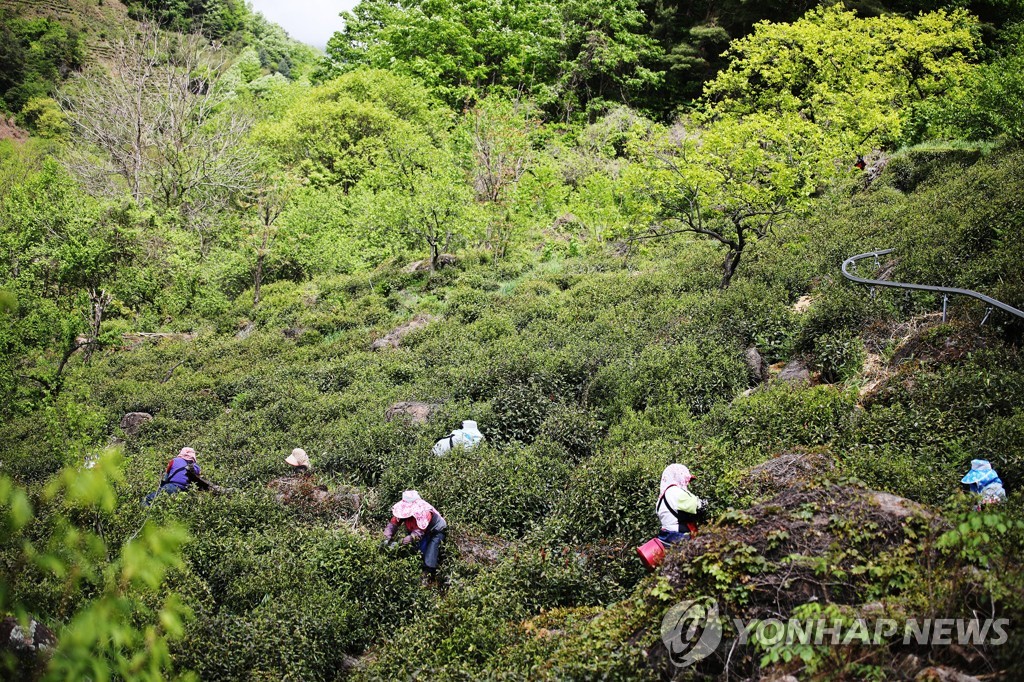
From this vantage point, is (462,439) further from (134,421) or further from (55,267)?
(55,267)

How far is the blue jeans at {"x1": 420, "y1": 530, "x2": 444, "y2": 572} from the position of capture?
22.5 feet

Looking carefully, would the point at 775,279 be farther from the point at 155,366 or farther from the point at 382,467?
the point at 155,366

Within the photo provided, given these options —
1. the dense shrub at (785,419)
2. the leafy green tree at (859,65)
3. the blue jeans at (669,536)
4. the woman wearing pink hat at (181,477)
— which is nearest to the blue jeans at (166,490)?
the woman wearing pink hat at (181,477)

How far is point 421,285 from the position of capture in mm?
19844

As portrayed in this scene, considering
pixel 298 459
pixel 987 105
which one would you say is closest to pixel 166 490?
→ pixel 298 459

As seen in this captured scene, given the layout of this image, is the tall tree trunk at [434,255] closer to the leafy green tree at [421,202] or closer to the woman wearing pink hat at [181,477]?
Result: the leafy green tree at [421,202]

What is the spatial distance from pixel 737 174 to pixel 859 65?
12035 mm

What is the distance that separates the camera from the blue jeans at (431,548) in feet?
22.5

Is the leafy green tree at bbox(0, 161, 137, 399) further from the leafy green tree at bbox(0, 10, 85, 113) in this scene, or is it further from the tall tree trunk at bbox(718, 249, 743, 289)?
the leafy green tree at bbox(0, 10, 85, 113)

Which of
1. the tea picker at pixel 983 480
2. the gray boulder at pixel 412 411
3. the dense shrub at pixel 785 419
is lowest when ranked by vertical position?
the gray boulder at pixel 412 411

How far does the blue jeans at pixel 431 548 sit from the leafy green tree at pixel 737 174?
27.3ft

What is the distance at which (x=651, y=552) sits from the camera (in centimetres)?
579

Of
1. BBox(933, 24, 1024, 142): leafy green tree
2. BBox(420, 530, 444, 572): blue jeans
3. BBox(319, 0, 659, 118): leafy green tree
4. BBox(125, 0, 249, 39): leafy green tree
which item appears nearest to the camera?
BBox(420, 530, 444, 572): blue jeans

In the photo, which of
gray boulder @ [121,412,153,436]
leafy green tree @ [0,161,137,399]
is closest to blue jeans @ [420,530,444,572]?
gray boulder @ [121,412,153,436]
